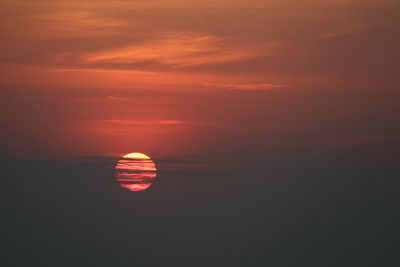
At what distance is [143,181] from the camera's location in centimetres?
19325

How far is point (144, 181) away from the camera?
634 ft

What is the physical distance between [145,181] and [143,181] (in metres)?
0.54

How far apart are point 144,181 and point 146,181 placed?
0.69 meters

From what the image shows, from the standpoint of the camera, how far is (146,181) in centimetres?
19362

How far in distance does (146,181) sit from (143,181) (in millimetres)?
835

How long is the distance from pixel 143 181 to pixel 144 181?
29cm

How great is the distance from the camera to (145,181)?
634 ft
